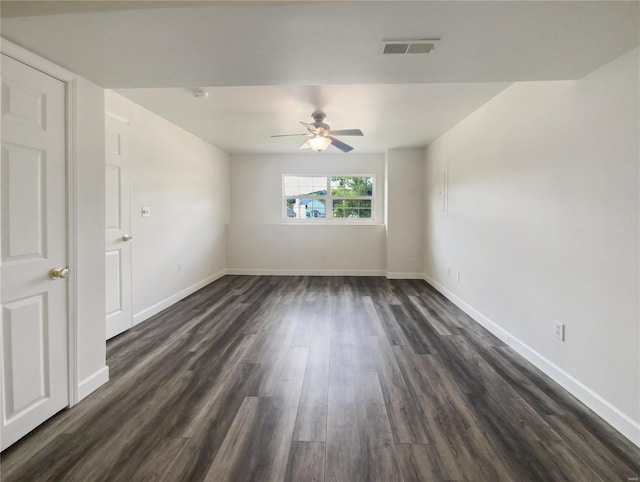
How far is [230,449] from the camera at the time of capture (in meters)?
1.42

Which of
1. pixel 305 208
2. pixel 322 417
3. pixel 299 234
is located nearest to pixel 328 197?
pixel 305 208

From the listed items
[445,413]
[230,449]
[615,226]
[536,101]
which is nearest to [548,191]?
[615,226]

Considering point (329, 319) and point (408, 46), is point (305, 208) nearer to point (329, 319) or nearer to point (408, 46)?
point (329, 319)

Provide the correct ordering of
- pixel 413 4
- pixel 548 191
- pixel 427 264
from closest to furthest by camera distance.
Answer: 1. pixel 413 4
2. pixel 548 191
3. pixel 427 264

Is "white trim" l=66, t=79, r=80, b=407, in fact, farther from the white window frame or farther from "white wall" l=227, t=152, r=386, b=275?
the white window frame

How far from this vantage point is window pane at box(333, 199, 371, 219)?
5922 mm

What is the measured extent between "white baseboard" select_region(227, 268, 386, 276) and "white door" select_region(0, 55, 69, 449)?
4010 mm

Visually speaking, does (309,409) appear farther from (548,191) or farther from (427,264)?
(427,264)

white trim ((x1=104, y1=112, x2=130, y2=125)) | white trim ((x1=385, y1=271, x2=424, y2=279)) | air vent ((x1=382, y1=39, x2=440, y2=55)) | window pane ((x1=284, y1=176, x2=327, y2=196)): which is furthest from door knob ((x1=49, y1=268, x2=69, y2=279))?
white trim ((x1=385, y1=271, x2=424, y2=279))

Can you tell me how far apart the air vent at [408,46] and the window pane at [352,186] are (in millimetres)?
4281

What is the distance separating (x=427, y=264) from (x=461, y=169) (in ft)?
6.28

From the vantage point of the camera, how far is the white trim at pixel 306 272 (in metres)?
5.61

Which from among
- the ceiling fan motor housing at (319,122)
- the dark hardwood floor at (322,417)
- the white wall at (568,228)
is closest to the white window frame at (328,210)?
the ceiling fan motor housing at (319,122)

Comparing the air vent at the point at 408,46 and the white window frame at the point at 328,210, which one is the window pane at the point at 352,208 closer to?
the white window frame at the point at 328,210
